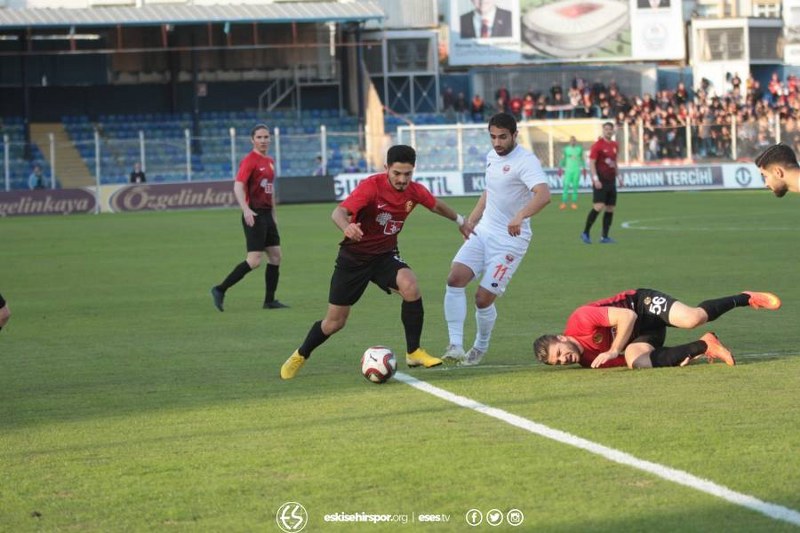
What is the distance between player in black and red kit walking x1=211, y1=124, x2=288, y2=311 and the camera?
54.6 ft

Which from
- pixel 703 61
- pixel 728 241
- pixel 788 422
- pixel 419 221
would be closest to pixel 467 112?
pixel 703 61

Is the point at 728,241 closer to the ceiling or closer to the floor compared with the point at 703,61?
closer to the floor

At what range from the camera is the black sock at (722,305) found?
1044 cm

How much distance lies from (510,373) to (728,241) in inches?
604

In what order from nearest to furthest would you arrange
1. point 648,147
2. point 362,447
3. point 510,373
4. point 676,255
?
point 362,447 → point 510,373 → point 676,255 → point 648,147

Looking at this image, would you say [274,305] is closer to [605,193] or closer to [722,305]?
[722,305]

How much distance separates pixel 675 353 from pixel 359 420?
9.47 feet

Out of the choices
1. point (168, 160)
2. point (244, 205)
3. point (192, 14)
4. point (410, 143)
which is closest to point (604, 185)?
point (244, 205)

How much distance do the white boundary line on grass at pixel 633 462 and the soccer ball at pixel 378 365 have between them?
0.54 meters

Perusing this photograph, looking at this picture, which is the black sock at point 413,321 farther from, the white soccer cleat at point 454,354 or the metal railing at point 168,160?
the metal railing at point 168,160

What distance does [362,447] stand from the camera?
7902 millimetres

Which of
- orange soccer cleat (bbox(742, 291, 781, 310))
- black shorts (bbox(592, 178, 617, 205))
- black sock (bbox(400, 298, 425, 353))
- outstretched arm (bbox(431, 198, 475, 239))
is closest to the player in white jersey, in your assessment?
outstretched arm (bbox(431, 198, 475, 239))

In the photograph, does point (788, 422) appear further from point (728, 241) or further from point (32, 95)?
point (32, 95)

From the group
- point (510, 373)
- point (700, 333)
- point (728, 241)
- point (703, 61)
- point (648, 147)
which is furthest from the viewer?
point (703, 61)
